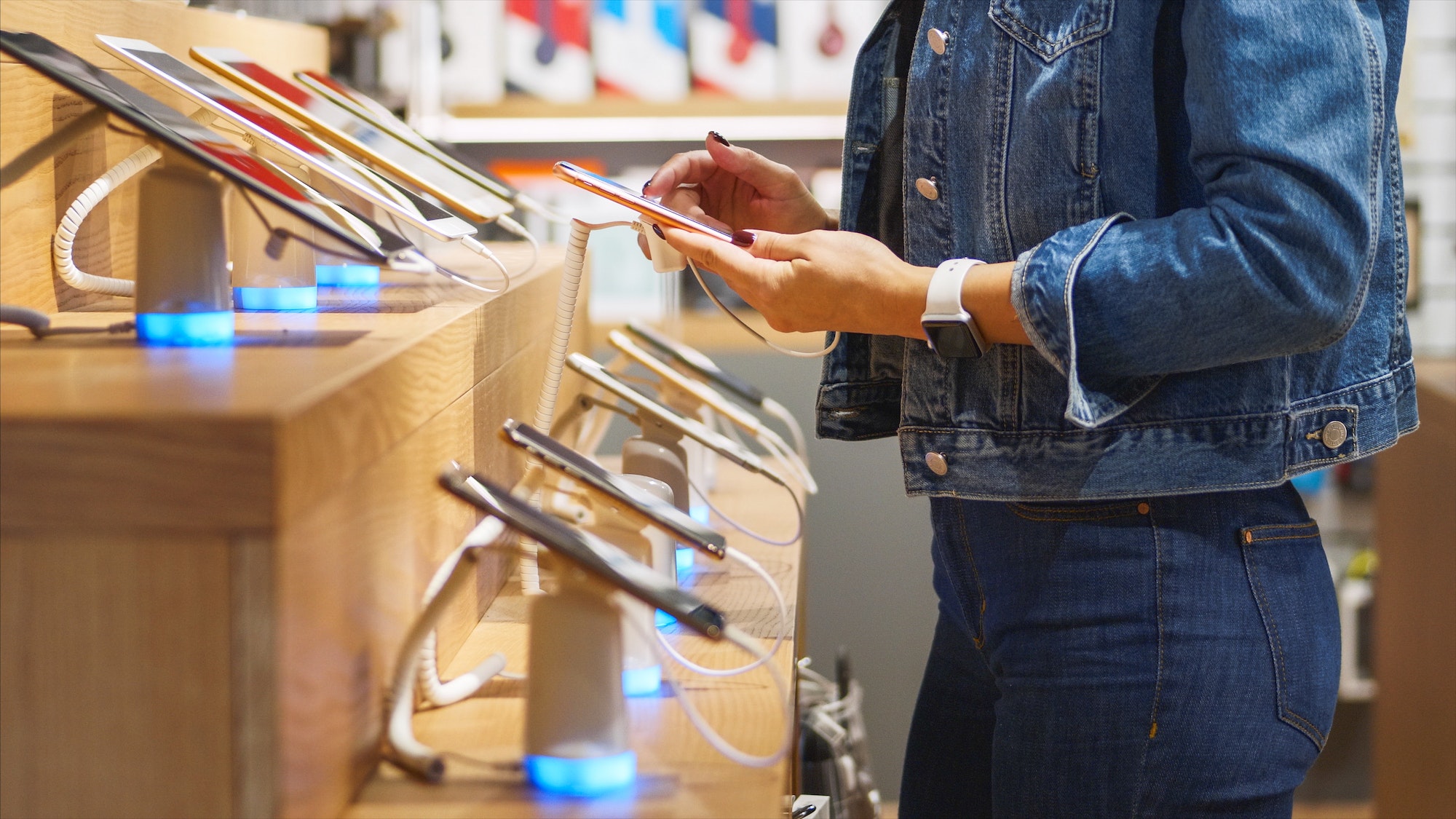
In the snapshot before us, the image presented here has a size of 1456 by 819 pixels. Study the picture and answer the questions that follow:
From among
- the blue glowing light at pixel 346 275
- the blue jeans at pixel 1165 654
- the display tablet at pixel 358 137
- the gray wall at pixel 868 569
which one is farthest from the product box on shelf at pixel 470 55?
the blue jeans at pixel 1165 654

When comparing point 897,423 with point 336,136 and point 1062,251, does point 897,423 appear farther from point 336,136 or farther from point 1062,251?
→ point 336,136

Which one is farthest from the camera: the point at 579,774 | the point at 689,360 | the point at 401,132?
the point at 689,360

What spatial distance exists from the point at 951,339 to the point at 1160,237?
14 cm

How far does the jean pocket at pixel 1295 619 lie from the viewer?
2.51ft

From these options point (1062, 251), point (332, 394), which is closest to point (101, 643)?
point (332, 394)

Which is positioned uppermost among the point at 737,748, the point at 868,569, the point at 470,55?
the point at 470,55

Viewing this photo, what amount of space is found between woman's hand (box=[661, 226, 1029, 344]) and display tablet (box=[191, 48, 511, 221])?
0.21m

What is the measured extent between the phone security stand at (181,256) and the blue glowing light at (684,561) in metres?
0.45

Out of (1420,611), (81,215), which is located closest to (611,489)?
(81,215)

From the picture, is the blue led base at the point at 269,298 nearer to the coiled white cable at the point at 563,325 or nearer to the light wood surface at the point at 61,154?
the light wood surface at the point at 61,154

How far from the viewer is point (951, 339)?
2.52 feet

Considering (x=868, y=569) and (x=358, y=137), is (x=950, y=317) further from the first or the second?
(x=868, y=569)

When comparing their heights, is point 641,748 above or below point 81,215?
below

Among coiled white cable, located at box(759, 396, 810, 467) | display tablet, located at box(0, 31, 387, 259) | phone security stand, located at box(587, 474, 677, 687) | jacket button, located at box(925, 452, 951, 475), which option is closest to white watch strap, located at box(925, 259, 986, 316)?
jacket button, located at box(925, 452, 951, 475)
